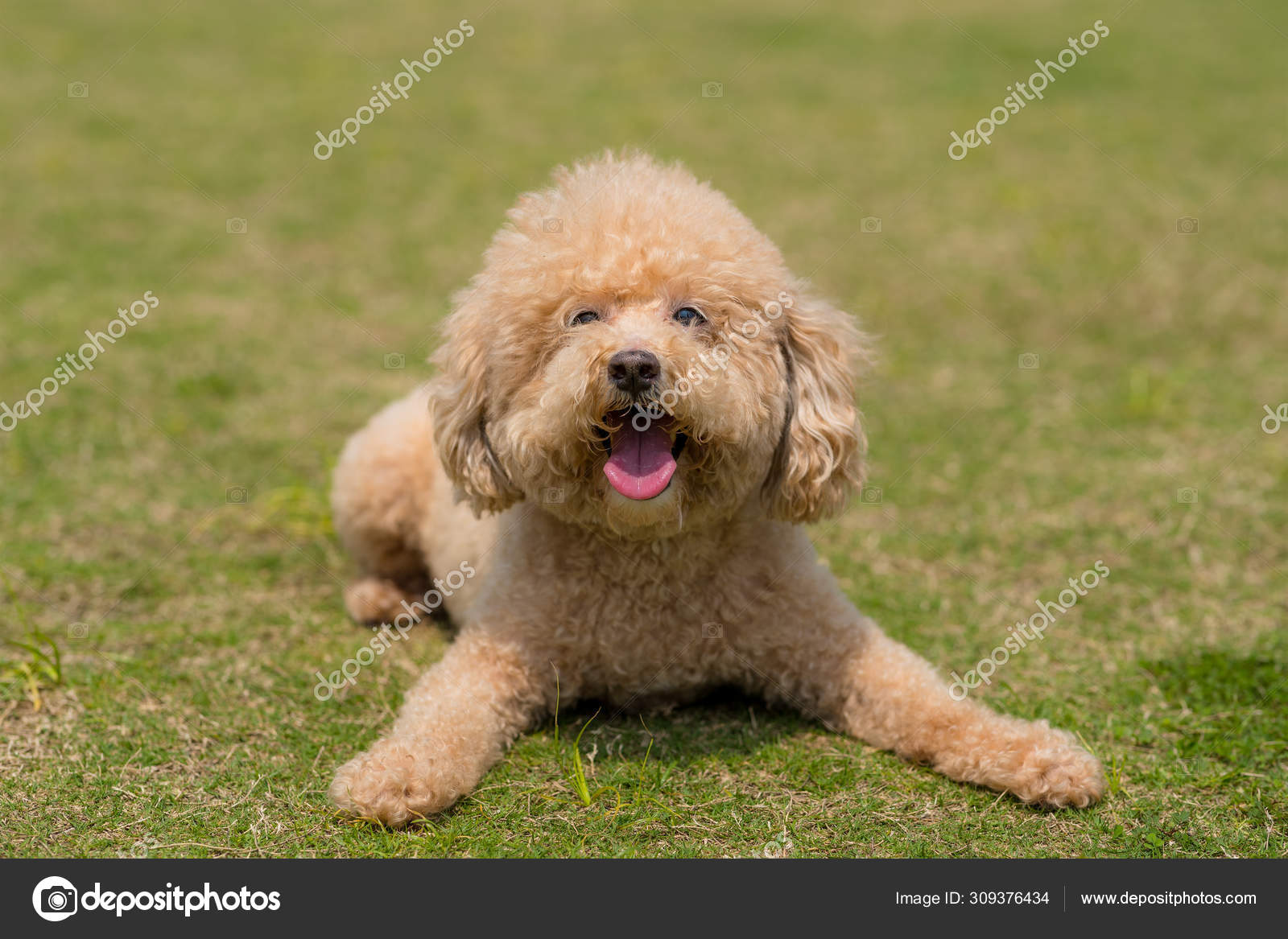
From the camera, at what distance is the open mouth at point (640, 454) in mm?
2746

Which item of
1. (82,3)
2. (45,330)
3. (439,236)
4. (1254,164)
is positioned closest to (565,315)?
(45,330)

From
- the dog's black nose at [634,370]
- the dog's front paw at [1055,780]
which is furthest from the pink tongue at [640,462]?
the dog's front paw at [1055,780]

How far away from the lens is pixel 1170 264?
6980 millimetres

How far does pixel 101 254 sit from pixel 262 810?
18.2 feet

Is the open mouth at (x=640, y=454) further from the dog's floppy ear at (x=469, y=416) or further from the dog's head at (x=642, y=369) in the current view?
the dog's floppy ear at (x=469, y=416)

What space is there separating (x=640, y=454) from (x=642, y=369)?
237 mm

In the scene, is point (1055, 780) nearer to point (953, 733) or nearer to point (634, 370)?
point (953, 733)

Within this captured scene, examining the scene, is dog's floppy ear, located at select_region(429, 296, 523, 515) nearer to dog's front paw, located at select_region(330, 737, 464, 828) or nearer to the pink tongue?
the pink tongue

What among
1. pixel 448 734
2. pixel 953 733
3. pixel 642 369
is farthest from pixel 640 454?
pixel 953 733

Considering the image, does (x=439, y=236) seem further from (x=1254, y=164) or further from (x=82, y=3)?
(x=82, y=3)

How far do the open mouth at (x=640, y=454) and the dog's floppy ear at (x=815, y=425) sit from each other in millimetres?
320

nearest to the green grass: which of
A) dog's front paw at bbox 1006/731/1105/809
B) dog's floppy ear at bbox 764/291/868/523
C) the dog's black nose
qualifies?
dog's front paw at bbox 1006/731/1105/809

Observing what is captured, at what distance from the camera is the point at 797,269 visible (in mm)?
7332

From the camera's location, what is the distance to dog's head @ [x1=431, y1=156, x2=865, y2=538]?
274cm
